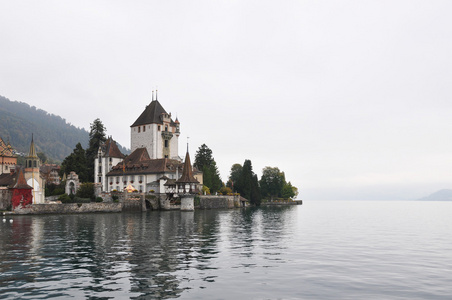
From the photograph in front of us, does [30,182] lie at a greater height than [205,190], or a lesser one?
greater

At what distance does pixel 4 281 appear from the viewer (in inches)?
709

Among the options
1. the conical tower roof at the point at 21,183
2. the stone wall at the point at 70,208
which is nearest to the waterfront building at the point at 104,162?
the stone wall at the point at 70,208

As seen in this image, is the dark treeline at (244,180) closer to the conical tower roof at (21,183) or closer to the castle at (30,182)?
the castle at (30,182)

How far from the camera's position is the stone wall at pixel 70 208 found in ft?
236

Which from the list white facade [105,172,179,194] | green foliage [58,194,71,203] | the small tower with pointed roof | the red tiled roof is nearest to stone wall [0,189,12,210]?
green foliage [58,194,71,203]

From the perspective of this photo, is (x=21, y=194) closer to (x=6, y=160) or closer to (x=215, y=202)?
(x=6, y=160)

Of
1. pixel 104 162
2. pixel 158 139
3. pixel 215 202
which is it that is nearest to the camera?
pixel 215 202

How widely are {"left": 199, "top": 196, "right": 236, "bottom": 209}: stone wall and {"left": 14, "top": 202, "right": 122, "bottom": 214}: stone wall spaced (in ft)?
75.6

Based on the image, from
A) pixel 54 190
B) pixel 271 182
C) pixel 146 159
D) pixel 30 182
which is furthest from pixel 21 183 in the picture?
pixel 271 182

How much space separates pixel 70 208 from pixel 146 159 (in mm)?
30328

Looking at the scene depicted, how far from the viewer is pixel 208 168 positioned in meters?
118

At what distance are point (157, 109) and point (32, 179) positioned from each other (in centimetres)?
4587

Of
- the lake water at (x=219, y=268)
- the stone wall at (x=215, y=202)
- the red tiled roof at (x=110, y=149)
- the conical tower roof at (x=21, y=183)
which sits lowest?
the lake water at (x=219, y=268)

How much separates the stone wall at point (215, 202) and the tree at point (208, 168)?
311 inches
